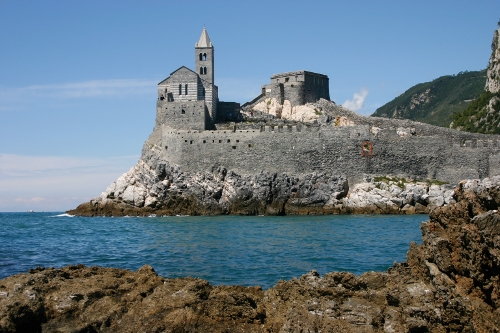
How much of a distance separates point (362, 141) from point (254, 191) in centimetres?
826

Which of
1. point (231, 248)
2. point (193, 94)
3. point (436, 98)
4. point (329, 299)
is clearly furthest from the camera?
point (436, 98)

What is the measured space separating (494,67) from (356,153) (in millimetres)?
28979

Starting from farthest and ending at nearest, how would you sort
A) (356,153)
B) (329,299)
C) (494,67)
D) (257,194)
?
(494,67) → (356,153) → (257,194) → (329,299)

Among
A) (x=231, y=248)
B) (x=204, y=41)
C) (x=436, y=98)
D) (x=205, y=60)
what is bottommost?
(x=231, y=248)

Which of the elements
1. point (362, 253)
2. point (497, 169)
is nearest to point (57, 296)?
point (362, 253)

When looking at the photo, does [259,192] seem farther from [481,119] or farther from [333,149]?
[481,119]

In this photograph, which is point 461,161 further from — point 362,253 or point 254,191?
point 362,253

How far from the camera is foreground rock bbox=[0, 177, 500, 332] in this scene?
8.14m

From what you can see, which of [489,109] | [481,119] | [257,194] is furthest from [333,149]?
[489,109]

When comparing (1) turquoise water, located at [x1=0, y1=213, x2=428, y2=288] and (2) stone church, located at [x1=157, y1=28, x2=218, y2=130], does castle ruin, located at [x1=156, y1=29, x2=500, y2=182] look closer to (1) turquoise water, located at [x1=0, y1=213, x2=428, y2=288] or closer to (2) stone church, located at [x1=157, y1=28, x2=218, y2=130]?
(2) stone church, located at [x1=157, y1=28, x2=218, y2=130]

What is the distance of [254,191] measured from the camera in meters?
37.4

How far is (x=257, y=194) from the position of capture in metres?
37.2

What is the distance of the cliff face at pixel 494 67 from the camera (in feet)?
187

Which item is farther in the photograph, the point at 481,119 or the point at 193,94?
the point at 481,119
